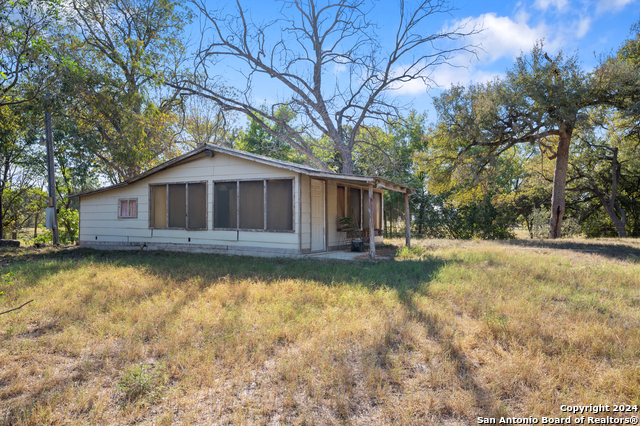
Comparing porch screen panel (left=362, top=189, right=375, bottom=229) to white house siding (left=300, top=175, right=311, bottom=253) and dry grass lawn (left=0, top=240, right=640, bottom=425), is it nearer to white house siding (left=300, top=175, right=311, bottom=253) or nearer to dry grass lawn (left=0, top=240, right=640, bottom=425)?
white house siding (left=300, top=175, right=311, bottom=253)

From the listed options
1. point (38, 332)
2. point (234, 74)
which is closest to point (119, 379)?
point (38, 332)

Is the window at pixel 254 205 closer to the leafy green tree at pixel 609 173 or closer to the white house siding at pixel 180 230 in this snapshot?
the white house siding at pixel 180 230

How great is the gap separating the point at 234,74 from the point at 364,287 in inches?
668

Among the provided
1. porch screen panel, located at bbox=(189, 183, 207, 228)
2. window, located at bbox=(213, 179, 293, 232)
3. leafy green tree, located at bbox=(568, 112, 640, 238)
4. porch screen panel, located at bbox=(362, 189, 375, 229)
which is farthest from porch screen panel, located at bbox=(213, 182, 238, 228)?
leafy green tree, located at bbox=(568, 112, 640, 238)

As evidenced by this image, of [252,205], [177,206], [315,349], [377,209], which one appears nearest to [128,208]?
[177,206]

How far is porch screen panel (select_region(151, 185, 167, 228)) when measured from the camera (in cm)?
1232

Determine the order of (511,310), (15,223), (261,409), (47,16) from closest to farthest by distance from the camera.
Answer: (261,409) < (511,310) < (47,16) < (15,223)

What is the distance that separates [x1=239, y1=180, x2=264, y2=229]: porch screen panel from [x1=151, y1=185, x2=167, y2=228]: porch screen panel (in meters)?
3.36

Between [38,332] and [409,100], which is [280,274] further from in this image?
[409,100]

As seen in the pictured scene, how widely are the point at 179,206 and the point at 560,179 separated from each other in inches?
617

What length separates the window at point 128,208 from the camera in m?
12.9

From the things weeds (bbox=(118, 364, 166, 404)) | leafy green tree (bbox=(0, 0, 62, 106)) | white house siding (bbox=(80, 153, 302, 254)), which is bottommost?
weeds (bbox=(118, 364, 166, 404))

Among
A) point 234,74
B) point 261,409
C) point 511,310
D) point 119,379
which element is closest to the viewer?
point 261,409

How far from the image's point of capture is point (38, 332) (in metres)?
4.33
